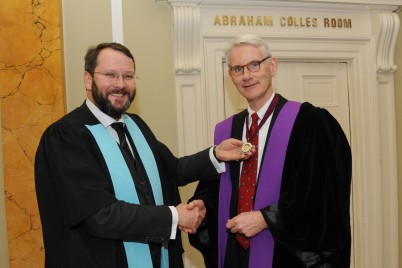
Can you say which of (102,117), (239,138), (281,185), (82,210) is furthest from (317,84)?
(82,210)

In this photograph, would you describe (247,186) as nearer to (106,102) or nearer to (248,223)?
(248,223)

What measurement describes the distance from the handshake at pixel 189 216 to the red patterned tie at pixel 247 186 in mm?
237

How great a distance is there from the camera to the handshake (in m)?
2.17

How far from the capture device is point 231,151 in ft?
8.01

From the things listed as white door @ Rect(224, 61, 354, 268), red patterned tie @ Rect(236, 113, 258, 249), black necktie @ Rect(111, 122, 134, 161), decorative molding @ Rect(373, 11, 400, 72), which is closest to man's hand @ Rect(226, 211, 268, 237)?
red patterned tie @ Rect(236, 113, 258, 249)

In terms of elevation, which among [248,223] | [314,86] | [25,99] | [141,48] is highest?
[141,48]

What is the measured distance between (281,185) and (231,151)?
354 millimetres

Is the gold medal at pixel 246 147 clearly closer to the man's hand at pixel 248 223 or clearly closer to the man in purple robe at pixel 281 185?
the man in purple robe at pixel 281 185

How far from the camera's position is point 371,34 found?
13.4 ft

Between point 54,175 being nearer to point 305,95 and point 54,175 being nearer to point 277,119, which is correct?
point 277,119

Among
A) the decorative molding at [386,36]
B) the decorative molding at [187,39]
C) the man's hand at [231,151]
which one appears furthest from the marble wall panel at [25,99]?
the decorative molding at [386,36]

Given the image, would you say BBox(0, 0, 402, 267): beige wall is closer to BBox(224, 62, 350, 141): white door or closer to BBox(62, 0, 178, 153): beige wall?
BBox(62, 0, 178, 153): beige wall

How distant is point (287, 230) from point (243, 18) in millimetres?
2191

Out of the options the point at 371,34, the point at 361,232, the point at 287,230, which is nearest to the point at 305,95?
the point at 371,34
